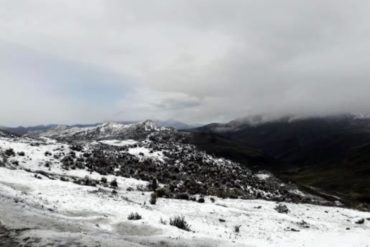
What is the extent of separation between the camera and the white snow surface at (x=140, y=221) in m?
20.9

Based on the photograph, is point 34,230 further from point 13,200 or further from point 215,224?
point 215,224

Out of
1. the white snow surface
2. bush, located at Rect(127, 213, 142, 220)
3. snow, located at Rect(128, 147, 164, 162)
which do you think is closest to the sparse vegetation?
the white snow surface

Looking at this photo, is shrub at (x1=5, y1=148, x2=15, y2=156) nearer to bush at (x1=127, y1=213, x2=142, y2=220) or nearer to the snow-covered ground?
the snow-covered ground

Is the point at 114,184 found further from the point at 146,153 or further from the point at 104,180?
the point at 146,153

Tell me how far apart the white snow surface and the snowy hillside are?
0.16 feet

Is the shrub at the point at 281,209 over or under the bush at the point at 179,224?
under

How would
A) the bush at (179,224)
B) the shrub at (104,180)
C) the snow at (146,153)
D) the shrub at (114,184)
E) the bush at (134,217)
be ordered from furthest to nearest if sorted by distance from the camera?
the snow at (146,153)
the shrub at (104,180)
the shrub at (114,184)
the bush at (134,217)
the bush at (179,224)

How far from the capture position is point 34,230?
1909cm

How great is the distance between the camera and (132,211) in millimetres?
29281

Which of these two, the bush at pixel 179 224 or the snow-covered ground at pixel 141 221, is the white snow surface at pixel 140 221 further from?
the bush at pixel 179 224

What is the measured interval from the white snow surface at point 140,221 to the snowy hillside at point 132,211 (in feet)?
0.16

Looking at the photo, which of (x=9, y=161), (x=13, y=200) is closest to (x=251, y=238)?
(x=13, y=200)

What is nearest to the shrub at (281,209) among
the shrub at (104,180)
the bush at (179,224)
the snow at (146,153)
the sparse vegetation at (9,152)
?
the bush at (179,224)

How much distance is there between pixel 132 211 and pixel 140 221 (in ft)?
10.4
